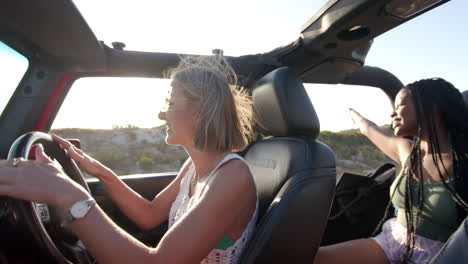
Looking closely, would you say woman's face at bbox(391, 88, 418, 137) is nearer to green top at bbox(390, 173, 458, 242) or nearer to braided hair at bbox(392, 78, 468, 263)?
braided hair at bbox(392, 78, 468, 263)

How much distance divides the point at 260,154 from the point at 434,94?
1.05m

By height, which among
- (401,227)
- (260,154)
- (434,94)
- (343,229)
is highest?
(434,94)

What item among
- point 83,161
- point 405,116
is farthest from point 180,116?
point 405,116

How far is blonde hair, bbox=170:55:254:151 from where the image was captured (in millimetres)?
1334

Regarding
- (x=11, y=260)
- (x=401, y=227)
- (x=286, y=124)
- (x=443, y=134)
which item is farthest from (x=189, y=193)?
(x=443, y=134)

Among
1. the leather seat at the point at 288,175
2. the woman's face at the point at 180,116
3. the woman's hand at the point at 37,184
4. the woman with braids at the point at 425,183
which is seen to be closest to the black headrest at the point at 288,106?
the leather seat at the point at 288,175

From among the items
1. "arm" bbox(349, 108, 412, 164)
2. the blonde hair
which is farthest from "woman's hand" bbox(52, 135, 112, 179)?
"arm" bbox(349, 108, 412, 164)

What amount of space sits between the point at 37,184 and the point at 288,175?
0.92 meters

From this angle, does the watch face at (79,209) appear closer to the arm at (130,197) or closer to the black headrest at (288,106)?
the arm at (130,197)

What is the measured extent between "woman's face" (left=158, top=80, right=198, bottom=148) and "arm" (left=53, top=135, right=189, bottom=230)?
0.46 m

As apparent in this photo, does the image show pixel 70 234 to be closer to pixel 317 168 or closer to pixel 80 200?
pixel 80 200

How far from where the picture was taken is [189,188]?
1.54m

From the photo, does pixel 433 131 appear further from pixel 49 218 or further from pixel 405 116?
pixel 49 218

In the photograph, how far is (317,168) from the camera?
4.44 feet
